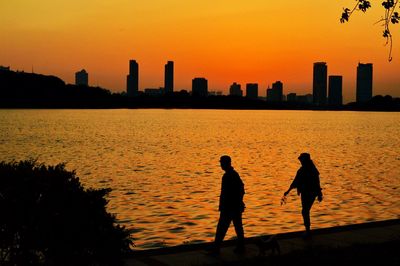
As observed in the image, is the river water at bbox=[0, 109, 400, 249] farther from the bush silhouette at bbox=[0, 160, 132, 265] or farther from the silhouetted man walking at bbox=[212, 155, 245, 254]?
the bush silhouette at bbox=[0, 160, 132, 265]

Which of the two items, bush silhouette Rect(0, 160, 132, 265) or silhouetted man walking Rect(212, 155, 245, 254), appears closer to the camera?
bush silhouette Rect(0, 160, 132, 265)

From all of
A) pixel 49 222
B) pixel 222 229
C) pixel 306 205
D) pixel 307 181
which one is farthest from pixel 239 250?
pixel 49 222

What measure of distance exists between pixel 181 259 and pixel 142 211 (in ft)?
42.6

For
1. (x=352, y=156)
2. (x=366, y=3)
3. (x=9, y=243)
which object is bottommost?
(x=352, y=156)

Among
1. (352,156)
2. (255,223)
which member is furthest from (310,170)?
(352,156)

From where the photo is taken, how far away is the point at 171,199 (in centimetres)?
2767

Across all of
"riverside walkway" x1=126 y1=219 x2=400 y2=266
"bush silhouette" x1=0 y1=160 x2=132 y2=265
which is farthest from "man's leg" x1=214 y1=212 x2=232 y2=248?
"bush silhouette" x1=0 y1=160 x2=132 y2=265

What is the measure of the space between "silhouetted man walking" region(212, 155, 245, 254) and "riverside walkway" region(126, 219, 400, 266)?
1.02 ft

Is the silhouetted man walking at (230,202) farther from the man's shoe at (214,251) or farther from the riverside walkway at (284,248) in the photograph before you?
the riverside walkway at (284,248)

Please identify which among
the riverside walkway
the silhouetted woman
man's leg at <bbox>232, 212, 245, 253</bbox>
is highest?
the silhouetted woman

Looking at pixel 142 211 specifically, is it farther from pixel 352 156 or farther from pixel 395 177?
pixel 352 156

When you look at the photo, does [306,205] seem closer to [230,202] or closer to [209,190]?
[230,202]

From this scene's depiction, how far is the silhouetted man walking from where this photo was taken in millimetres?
11305

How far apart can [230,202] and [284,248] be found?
1753mm
